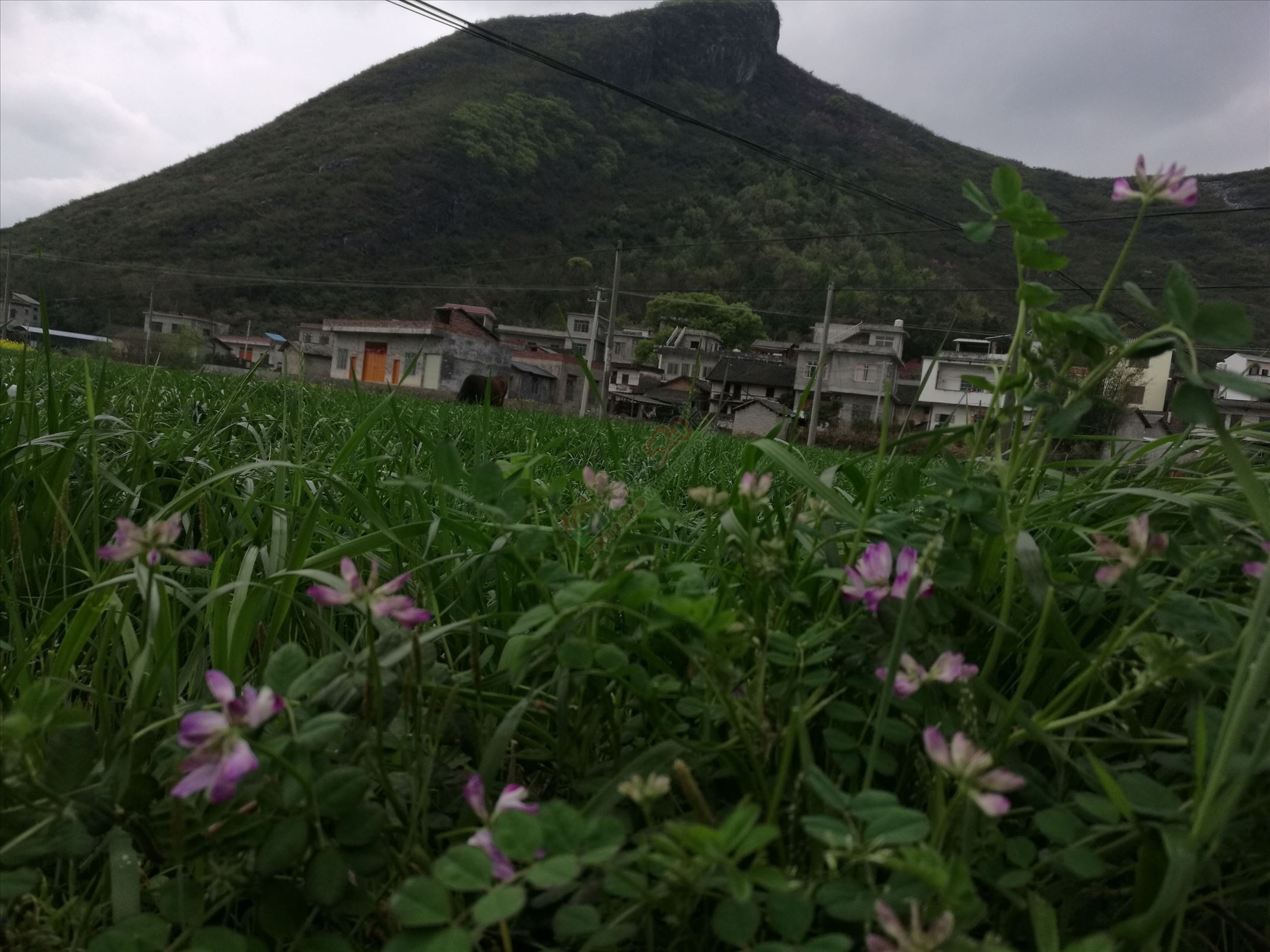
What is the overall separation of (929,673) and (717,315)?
5606cm

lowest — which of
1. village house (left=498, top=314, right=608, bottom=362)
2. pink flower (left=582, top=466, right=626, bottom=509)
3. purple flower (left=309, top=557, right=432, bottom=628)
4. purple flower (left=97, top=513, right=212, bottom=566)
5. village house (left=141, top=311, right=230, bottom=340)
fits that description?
village house (left=141, top=311, right=230, bottom=340)

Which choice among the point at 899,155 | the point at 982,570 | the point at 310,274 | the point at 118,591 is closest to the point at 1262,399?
the point at 982,570

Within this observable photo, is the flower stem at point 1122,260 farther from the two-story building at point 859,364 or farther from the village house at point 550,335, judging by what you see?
the village house at point 550,335

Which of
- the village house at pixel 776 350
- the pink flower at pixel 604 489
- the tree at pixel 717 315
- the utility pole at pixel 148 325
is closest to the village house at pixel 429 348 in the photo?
the utility pole at pixel 148 325

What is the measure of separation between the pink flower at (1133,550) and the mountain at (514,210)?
40.5 meters

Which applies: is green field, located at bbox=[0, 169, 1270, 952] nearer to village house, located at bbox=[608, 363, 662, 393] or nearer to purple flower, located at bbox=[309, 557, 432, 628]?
purple flower, located at bbox=[309, 557, 432, 628]

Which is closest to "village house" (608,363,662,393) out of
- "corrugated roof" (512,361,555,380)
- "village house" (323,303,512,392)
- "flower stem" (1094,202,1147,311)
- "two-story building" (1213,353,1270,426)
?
"corrugated roof" (512,361,555,380)

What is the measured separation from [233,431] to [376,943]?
217cm

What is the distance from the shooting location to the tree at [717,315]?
55.0 m

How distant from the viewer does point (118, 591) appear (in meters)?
1.17

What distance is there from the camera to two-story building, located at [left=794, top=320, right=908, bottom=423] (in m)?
44.0

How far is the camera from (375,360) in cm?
3762

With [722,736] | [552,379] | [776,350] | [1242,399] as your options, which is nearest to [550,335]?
[552,379]

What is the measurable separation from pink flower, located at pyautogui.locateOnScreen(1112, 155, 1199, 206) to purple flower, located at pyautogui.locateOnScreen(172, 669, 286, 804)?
0.80 metres
